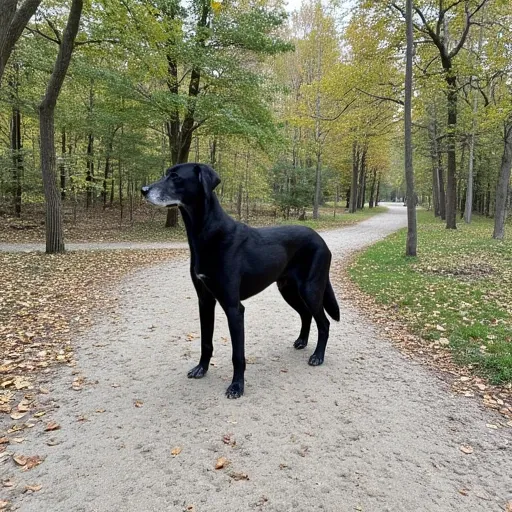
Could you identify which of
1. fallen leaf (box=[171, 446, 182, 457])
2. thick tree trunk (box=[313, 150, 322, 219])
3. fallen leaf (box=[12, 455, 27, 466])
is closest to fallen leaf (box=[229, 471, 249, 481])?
fallen leaf (box=[171, 446, 182, 457])

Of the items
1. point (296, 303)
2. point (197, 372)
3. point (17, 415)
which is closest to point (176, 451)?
point (197, 372)

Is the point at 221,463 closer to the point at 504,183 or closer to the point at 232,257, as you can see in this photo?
the point at 232,257

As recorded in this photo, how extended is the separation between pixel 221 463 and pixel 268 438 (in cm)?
47

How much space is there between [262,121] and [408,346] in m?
13.3

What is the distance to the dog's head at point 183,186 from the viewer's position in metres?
3.15

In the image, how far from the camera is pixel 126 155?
62.8 feet

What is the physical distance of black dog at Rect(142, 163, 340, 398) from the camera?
3268 millimetres

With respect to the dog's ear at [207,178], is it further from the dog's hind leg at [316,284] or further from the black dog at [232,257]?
the dog's hind leg at [316,284]

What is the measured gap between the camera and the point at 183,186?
3.23 metres

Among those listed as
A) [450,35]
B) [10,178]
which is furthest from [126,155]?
[450,35]

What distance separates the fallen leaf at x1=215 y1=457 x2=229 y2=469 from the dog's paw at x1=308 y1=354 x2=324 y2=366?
1884 millimetres

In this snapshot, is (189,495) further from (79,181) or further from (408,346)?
(79,181)

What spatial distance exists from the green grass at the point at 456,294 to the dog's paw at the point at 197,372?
304cm

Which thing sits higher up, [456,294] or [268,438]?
[456,294]
